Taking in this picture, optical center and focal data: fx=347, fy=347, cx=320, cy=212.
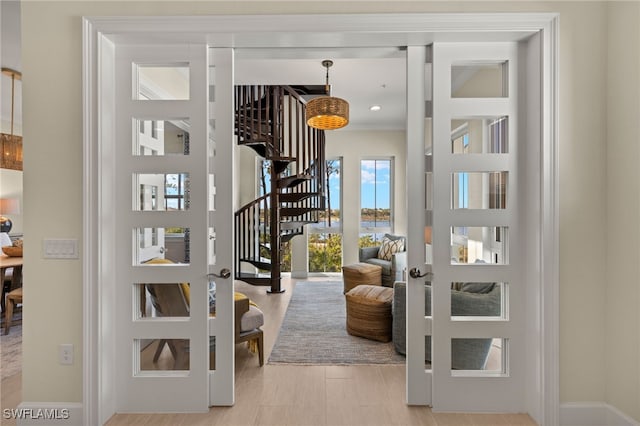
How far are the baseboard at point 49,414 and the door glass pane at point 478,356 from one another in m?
2.18

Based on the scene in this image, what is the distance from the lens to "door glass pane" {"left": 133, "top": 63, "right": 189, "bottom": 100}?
2082 mm

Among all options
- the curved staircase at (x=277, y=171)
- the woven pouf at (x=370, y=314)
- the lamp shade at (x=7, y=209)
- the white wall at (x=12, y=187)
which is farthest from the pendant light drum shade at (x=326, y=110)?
the lamp shade at (x=7, y=209)

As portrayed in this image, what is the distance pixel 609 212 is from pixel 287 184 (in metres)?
3.93

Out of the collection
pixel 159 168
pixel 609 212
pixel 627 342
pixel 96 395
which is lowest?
pixel 96 395

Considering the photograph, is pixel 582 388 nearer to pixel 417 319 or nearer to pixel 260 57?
pixel 417 319

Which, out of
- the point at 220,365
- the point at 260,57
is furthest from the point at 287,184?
the point at 220,365

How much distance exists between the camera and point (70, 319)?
1971 millimetres

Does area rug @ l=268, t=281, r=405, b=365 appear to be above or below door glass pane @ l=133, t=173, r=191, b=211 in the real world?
below

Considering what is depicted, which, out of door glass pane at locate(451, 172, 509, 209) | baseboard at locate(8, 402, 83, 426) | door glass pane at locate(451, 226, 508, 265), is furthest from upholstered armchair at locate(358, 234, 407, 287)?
baseboard at locate(8, 402, 83, 426)

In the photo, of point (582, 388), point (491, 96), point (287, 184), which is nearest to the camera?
point (582, 388)

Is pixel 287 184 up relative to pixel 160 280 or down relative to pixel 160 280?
up

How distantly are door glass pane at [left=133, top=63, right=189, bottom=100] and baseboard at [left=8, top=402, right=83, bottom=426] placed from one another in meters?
1.82

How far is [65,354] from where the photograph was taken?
1.96m

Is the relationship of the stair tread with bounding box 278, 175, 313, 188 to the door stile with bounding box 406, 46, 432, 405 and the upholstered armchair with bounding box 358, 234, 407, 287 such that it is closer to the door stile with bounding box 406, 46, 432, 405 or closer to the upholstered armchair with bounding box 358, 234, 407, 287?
the upholstered armchair with bounding box 358, 234, 407, 287
